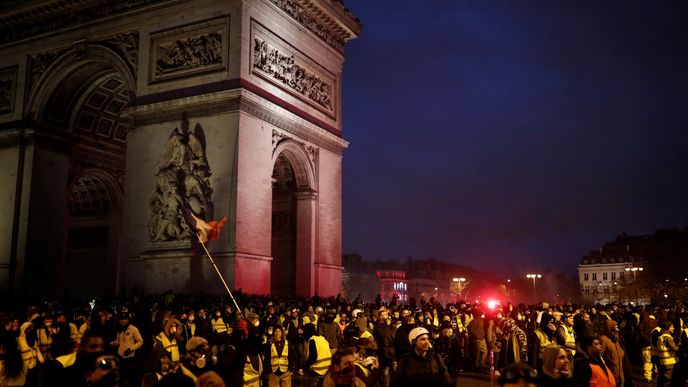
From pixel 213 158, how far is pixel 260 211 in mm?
2425

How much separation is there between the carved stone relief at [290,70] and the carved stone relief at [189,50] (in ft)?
3.97

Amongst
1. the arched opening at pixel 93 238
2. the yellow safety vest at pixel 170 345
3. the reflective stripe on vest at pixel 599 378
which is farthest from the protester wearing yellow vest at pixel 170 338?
the arched opening at pixel 93 238

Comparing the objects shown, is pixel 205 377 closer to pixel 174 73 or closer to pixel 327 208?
pixel 174 73

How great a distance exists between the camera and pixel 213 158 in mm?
23047

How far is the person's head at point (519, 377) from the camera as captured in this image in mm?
4762

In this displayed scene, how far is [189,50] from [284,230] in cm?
836

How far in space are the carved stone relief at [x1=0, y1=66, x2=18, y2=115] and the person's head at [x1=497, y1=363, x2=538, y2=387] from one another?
2867 centimetres

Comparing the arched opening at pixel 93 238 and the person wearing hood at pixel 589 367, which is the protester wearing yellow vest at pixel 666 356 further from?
the arched opening at pixel 93 238

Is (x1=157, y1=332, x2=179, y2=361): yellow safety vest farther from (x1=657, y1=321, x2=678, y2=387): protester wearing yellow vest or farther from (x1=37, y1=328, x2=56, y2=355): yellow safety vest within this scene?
(x1=657, y1=321, x2=678, y2=387): protester wearing yellow vest

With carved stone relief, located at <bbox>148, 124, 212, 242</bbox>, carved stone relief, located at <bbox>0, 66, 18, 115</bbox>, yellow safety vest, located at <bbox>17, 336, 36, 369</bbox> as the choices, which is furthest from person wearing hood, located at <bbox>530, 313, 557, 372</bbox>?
carved stone relief, located at <bbox>0, 66, 18, 115</bbox>

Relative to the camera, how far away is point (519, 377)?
15.7 ft

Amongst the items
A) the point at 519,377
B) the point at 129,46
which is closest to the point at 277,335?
the point at 519,377

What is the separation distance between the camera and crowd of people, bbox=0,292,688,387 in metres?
6.00

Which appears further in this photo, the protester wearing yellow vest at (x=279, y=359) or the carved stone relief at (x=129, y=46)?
the carved stone relief at (x=129, y=46)
